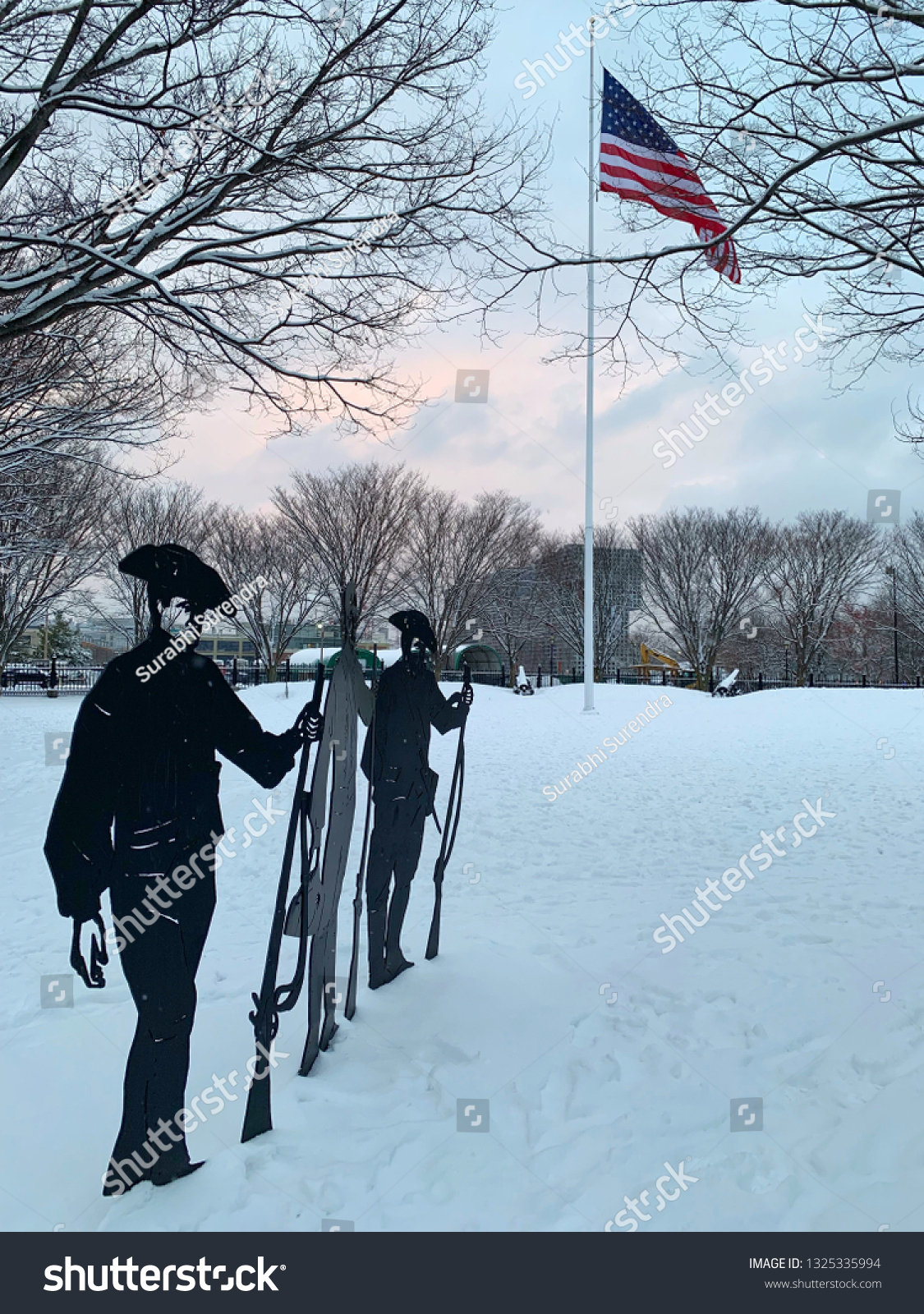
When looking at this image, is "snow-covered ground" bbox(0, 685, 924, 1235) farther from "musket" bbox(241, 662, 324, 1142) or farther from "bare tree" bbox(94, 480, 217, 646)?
"bare tree" bbox(94, 480, 217, 646)

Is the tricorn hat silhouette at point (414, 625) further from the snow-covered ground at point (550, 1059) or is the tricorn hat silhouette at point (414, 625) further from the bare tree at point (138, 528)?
the bare tree at point (138, 528)

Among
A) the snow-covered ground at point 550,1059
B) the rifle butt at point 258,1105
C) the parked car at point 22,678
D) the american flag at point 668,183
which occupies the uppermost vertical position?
the american flag at point 668,183

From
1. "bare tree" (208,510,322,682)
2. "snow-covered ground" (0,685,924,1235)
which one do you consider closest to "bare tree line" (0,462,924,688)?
"bare tree" (208,510,322,682)

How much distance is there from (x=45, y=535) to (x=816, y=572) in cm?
2784

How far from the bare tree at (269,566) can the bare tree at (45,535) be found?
4076 mm

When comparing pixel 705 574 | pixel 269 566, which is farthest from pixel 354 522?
pixel 705 574

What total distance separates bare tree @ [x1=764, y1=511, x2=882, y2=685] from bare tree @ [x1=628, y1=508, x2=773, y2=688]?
114 cm

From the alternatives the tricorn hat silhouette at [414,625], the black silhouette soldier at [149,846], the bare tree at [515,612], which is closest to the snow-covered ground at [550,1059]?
the black silhouette soldier at [149,846]

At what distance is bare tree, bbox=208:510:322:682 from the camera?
20844mm

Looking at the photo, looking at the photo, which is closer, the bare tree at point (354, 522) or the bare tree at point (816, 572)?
the bare tree at point (354, 522)

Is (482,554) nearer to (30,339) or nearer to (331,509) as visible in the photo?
(331,509)

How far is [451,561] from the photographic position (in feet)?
81.6

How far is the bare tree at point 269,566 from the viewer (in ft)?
68.4
